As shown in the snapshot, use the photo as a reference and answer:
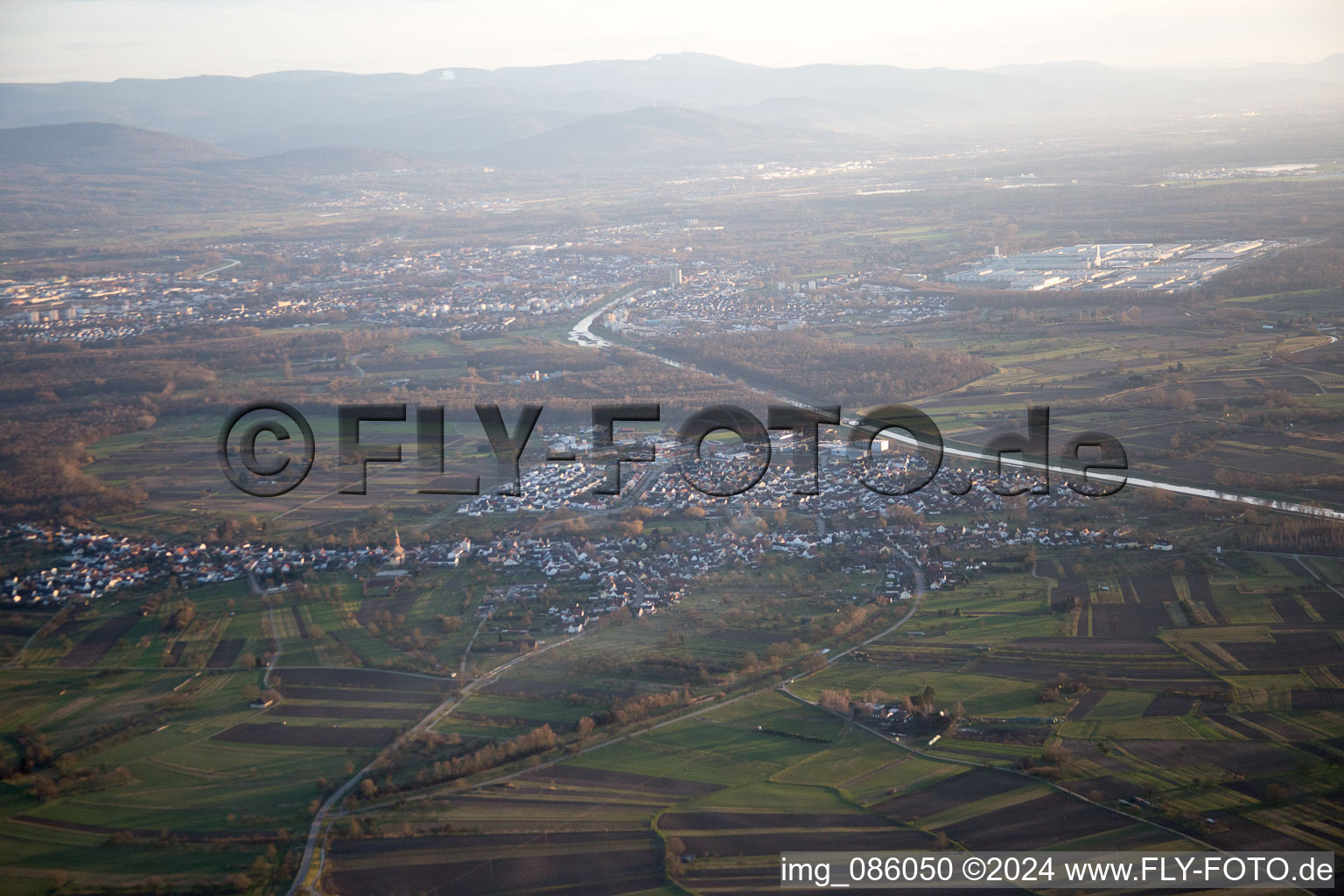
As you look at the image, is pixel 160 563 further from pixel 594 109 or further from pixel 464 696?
pixel 594 109

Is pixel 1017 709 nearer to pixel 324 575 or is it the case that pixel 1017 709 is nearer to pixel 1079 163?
pixel 324 575

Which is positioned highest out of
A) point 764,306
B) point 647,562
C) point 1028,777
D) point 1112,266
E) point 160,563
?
point 1112,266

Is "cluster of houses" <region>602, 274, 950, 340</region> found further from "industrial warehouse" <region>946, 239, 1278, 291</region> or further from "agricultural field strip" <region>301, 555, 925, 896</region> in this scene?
"agricultural field strip" <region>301, 555, 925, 896</region>

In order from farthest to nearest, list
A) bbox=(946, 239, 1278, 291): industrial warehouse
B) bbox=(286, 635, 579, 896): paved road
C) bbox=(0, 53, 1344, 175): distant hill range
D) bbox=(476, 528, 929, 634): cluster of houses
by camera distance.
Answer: bbox=(0, 53, 1344, 175): distant hill range < bbox=(946, 239, 1278, 291): industrial warehouse < bbox=(476, 528, 929, 634): cluster of houses < bbox=(286, 635, 579, 896): paved road

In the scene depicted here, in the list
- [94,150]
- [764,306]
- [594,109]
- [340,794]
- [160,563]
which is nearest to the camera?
[340,794]

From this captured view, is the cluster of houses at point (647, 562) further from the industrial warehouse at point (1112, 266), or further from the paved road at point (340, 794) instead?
the industrial warehouse at point (1112, 266)

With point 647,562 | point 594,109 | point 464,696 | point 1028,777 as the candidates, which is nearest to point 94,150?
point 594,109

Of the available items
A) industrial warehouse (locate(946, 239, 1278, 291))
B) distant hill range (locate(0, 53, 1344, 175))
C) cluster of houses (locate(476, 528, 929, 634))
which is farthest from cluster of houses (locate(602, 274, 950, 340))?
distant hill range (locate(0, 53, 1344, 175))

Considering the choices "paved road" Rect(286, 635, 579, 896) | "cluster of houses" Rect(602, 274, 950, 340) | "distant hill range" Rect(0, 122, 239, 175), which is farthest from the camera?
"distant hill range" Rect(0, 122, 239, 175)
